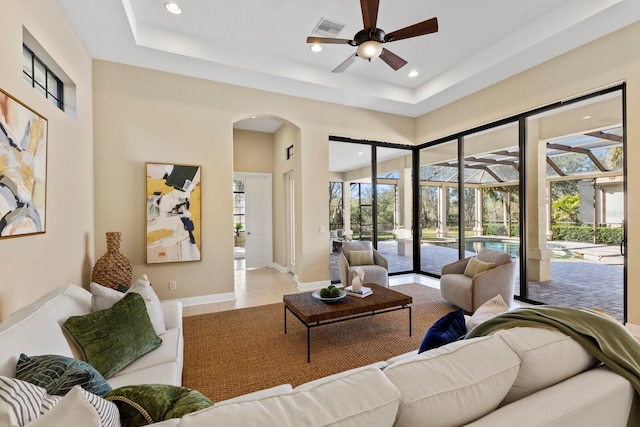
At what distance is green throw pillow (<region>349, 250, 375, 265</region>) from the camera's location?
4.87m

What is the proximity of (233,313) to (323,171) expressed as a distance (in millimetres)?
2825

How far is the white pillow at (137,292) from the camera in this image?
2.03 m

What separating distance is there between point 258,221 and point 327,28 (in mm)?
4625

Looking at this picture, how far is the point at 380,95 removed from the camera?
5160mm

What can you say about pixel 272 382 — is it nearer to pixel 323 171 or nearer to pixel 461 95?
pixel 323 171

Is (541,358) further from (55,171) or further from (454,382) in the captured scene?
(55,171)

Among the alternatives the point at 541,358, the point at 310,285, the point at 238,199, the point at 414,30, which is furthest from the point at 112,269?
the point at 238,199

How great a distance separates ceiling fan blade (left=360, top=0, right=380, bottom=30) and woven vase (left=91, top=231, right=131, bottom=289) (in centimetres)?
371

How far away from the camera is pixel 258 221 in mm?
7219

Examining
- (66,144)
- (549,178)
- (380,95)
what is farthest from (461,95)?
(66,144)

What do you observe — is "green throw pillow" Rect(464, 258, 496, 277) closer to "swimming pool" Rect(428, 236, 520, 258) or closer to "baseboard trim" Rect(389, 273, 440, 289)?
"swimming pool" Rect(428, 236, 520, 258)

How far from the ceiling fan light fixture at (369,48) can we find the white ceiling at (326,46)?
0.65 m

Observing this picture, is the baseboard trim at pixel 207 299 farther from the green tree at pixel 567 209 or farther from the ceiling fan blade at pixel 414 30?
the green tree at pixel 567 209

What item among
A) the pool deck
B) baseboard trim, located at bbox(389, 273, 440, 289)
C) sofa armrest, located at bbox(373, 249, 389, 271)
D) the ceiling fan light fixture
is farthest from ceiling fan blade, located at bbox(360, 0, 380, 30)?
baseboard trim, located at bbox(389, 273, 440, 289)
